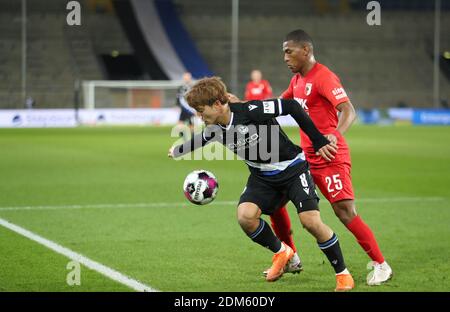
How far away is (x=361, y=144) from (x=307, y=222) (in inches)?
828

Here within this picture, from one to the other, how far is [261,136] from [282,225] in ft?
4.24

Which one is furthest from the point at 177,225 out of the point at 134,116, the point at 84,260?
the point at 134,116

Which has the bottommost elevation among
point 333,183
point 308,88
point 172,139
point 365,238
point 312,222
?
point 172,139

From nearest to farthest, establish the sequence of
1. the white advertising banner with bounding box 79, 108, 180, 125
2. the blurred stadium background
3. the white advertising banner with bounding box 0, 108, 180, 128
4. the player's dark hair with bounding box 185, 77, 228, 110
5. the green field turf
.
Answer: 1. the player's dark hair with bounding box 185, 77, 228, 110
2. the green field turf
3. the blurred stadium background
4. the white advertising banner with bounding box 0, 108, 180, 128
5. the white advertising banner with bounding box 79, 108, 180, 125

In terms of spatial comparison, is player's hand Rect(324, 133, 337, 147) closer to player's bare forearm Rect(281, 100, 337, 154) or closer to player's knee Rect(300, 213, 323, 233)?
player's bare forearm Rect(281, 100, 337, 154)

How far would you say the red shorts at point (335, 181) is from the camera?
25.7 feet

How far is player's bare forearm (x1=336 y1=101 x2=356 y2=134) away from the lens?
25.3 ft

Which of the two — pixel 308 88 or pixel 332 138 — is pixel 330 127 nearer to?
pixel 308 88

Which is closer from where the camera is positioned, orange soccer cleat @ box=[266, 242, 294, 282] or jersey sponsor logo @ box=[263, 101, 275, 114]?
jersey sponsor logo @ box=[263, 101, 275, 114]

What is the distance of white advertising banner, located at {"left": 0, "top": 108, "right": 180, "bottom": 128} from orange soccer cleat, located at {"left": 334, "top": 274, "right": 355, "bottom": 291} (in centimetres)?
3347

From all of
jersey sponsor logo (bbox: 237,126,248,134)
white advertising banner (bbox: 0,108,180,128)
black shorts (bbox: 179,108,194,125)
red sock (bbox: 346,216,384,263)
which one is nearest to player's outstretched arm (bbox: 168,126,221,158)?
jersey sponsor logo (bbox: 237,126,248,134)

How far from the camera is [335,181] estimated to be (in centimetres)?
785

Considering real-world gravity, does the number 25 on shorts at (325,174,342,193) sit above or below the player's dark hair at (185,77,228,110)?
below
